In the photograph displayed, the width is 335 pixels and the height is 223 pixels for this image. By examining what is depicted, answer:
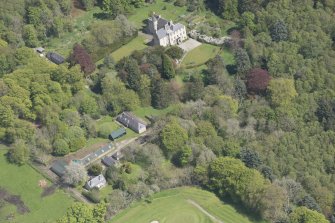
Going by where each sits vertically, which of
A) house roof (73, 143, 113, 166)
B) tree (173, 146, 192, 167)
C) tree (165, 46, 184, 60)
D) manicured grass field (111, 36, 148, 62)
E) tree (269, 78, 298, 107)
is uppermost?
tree (269, 78, 298, 107)

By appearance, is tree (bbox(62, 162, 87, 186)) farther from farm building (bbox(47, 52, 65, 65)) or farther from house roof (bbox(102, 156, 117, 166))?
farm building (bbox(47, 52, 65, 65))

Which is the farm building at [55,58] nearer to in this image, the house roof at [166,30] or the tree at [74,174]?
the house roof at [166,30]

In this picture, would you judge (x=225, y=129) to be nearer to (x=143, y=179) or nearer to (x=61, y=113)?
(x=143, y=179)

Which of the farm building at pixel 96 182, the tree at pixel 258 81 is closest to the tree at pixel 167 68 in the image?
the tree at pixel 258 81

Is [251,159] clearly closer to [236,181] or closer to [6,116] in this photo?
[236,181]

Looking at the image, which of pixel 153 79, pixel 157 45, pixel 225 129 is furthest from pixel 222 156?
pixel 157 45

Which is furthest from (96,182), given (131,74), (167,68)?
(167,68)

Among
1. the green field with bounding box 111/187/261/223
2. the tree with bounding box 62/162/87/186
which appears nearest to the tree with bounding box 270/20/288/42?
the green field with bounding box 111/187/261/223
